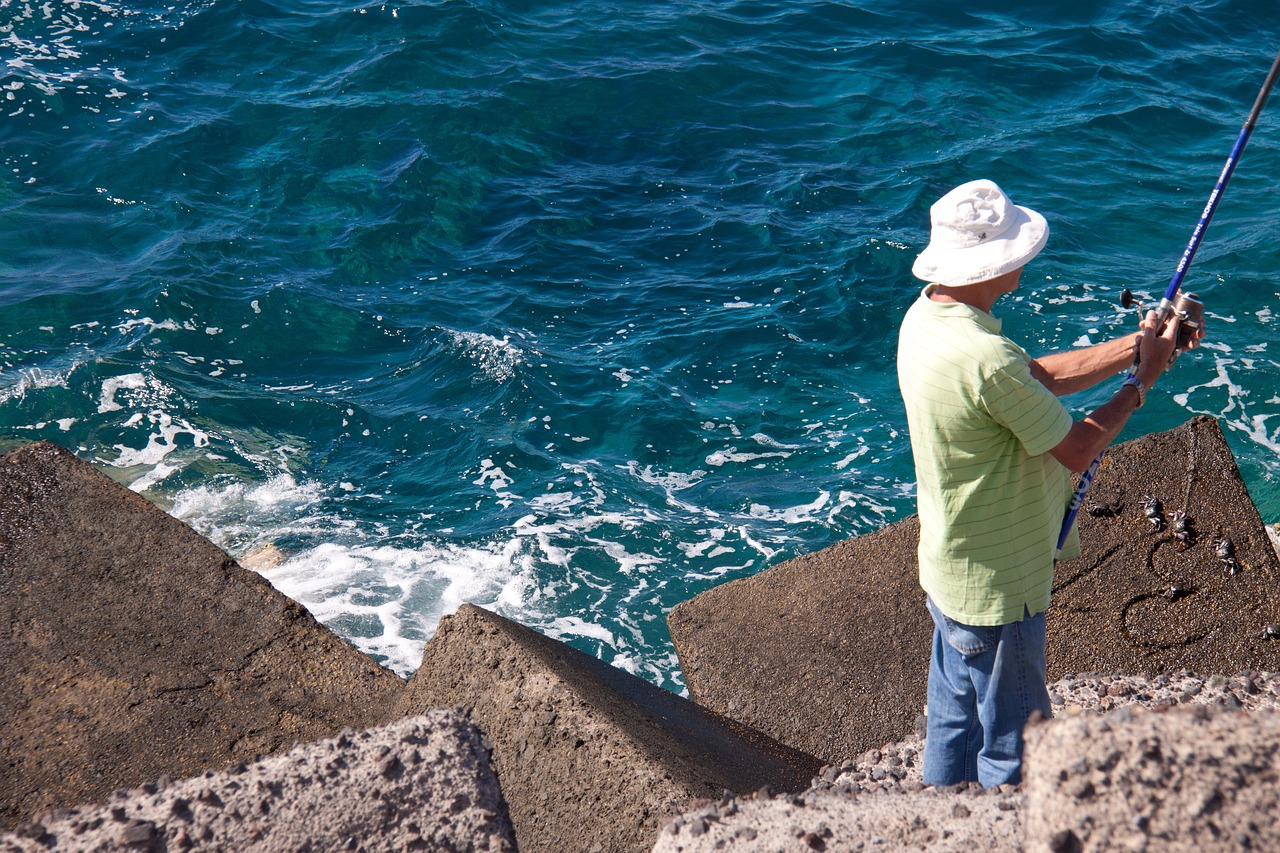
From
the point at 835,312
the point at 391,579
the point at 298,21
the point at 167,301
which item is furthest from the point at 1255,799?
the point at 298,21

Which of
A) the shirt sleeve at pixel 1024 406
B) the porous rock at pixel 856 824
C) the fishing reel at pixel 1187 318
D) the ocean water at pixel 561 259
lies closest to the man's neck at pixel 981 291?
the shirt sleeve at pixel 1024 406

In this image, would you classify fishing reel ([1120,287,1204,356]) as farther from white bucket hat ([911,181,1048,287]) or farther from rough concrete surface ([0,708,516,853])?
rough concrete surface ([0,708,516,853])

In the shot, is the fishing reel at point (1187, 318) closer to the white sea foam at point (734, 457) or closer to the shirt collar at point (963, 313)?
the shirt collar at point (963, 313)

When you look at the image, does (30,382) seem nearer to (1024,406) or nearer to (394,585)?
(394,585)

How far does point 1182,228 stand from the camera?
9.48 meters

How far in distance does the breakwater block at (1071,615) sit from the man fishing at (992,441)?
2.73 ft

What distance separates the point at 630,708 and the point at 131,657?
5.30ft

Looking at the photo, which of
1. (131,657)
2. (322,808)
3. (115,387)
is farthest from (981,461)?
(115,387)

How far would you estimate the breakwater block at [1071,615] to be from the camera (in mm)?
3770

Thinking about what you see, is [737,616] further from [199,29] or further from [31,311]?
[199,29]

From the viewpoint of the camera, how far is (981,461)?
9.02ft

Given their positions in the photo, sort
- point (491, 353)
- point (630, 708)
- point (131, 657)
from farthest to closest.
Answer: point (491, 353)
point (131, 657)
point (630, 708)

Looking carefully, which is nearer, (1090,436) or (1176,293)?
(1090,436)

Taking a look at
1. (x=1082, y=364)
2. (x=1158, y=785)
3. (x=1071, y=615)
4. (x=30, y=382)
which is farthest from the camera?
(x=30, y=382)
